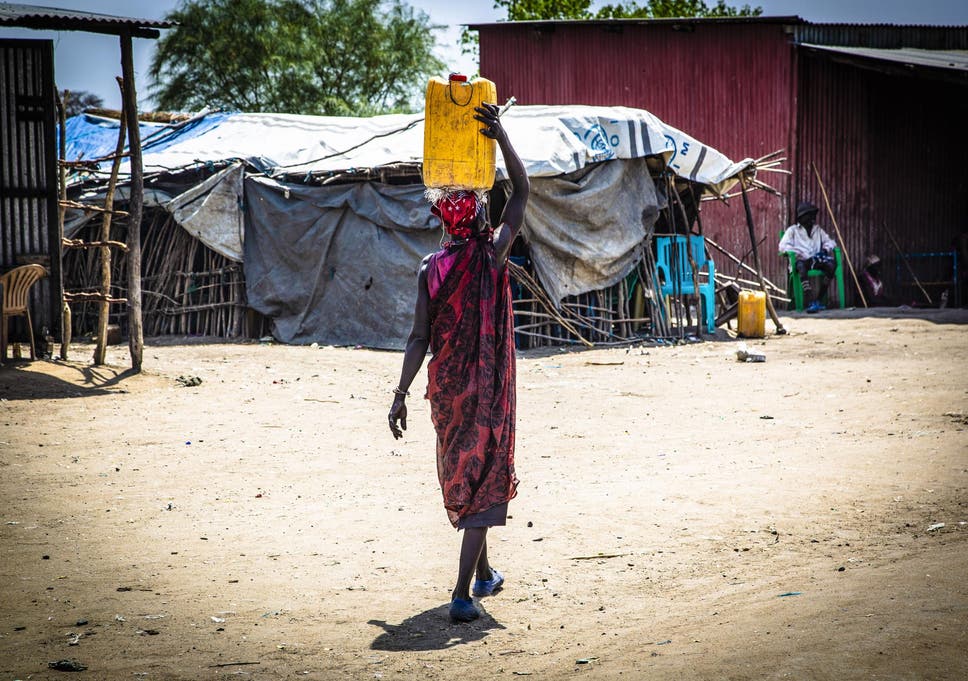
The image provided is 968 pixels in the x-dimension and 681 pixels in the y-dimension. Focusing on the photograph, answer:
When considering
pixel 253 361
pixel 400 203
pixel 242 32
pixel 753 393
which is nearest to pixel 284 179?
pixel 400 203

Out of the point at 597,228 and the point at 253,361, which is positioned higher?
the point at 597,228

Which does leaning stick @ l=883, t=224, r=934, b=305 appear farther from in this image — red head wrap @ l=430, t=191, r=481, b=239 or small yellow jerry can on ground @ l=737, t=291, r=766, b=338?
red head wrap @ l=430, t=191, r=481, b=239

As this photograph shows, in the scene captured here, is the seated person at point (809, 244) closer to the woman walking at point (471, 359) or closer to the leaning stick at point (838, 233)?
the leaning stick at point (838, 233)

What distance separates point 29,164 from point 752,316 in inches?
335

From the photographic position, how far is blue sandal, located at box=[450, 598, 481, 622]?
3596mm

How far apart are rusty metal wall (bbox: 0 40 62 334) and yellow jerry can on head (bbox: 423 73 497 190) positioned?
717cm

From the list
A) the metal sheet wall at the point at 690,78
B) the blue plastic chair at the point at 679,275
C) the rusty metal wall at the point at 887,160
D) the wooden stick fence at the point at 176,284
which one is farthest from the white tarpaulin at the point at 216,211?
the rusty metal wall at the point at 887,160

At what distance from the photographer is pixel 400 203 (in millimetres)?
12375

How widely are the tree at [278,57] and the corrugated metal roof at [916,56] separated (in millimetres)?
13252

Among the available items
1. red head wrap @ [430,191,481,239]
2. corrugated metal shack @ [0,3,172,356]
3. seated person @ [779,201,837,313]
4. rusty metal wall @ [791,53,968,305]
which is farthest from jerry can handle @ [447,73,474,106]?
rusty metal wall @ [791,53,968,305]

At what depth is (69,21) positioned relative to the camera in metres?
8.85

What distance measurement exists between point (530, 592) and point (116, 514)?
2.36m

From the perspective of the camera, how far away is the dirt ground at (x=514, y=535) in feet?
10.6

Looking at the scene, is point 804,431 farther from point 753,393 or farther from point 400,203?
point 400,203
